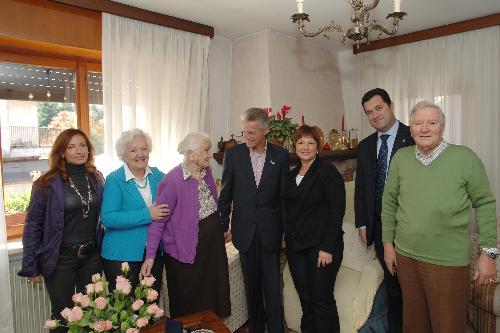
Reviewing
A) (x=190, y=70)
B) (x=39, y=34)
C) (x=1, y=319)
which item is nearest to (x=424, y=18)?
(x=190, y=70)

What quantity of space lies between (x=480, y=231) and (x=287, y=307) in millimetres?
1454

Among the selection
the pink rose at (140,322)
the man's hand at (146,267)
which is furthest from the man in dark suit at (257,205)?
the pink rose at (140,322)

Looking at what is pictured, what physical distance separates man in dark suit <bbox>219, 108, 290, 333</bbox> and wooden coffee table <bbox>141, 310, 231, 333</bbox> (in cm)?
49

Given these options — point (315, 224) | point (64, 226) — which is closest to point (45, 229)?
point (64, 226)

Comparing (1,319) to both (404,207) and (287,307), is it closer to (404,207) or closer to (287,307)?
(287,307)

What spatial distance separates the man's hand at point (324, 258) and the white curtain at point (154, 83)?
171cm

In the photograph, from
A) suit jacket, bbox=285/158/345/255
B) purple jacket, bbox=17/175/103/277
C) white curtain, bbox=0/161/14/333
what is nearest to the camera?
purple jacket, bbox=17/175/103/277

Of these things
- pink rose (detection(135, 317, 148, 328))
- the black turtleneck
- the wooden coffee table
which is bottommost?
the wooden coffee table

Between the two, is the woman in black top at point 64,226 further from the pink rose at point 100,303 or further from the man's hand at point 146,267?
the pink rose at point 100,303

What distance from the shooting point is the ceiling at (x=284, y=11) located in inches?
115

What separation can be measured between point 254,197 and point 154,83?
60.7 inches

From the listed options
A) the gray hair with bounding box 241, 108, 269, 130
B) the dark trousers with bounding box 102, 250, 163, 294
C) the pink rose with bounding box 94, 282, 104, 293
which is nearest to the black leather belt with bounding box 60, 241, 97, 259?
the dark trousers with bounding box 102, 250, 163, 294

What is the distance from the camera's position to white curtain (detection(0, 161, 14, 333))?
2230mm

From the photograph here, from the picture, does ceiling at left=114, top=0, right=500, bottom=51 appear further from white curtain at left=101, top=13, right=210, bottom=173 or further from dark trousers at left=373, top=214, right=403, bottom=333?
dark trousers at left=373, top=214, right=403, bottom=333
